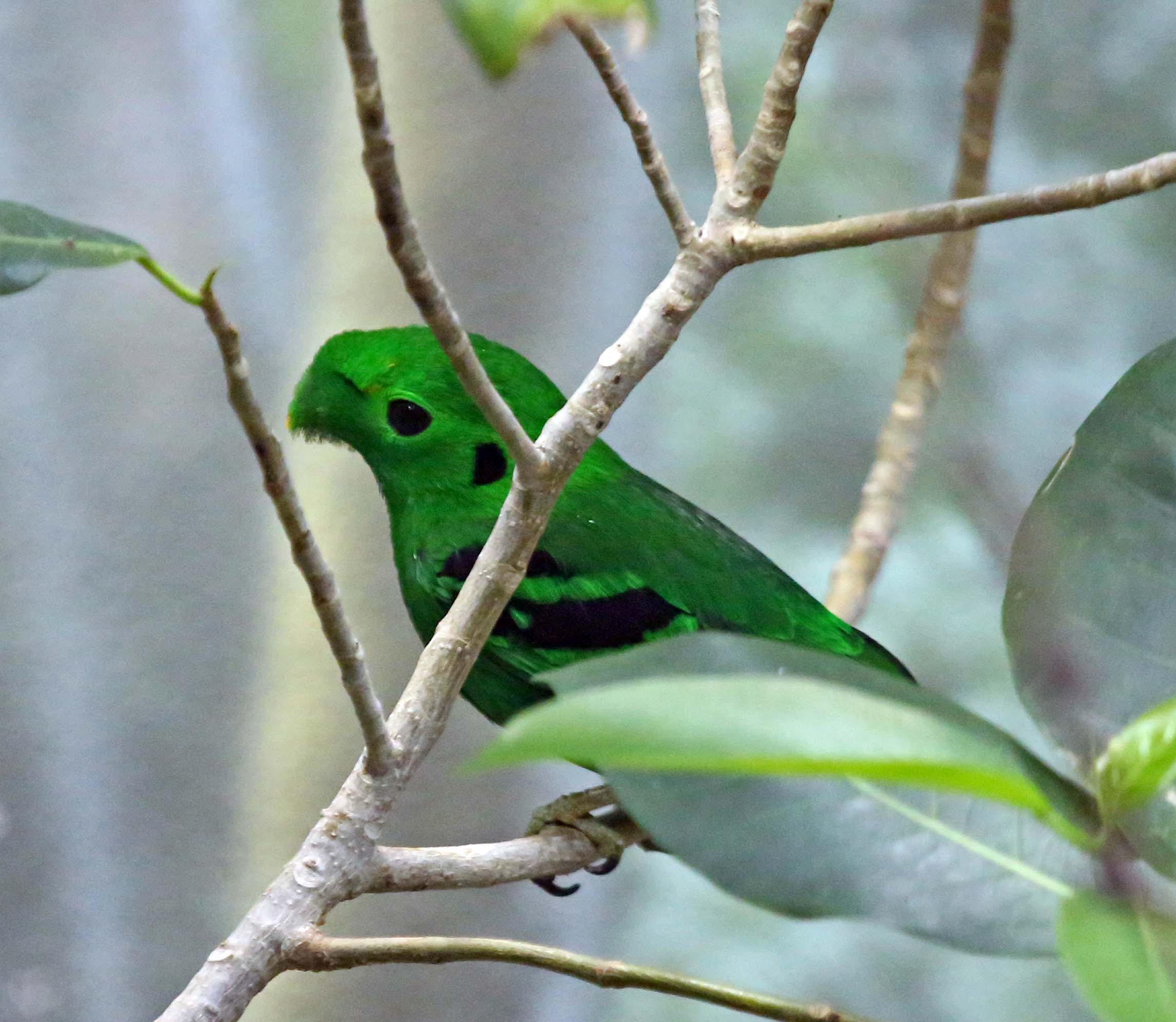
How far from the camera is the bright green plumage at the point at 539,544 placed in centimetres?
94

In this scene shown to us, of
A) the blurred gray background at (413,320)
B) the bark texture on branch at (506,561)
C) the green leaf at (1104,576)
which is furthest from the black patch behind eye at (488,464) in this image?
the blurred gray background at (413,320)

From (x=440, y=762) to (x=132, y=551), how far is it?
50 cm

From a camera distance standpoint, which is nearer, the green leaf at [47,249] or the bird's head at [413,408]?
the green leaf at [47,249]

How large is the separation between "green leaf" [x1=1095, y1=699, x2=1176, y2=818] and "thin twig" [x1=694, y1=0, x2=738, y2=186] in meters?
0.52

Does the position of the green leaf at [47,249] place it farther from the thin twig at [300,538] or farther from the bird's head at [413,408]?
the bird's head at [413,408]

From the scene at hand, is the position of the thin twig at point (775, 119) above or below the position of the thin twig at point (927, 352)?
below

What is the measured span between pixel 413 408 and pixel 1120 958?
73 centimetres

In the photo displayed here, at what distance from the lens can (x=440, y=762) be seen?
1597 millimetres

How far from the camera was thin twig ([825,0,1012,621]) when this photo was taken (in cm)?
130

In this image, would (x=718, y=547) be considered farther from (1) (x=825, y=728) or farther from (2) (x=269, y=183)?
(2) (x=269, y=183)


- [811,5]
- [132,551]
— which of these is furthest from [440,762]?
[811,5]

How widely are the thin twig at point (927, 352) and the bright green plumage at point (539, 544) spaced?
31 cm

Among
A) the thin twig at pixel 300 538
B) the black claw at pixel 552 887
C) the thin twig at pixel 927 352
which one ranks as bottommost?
the thin twig at pixel 300 538

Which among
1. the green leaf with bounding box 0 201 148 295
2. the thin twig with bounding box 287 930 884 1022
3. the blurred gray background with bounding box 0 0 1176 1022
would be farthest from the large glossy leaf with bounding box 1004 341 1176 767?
the blurred gray background with bounding box 0 0 1176 1022
